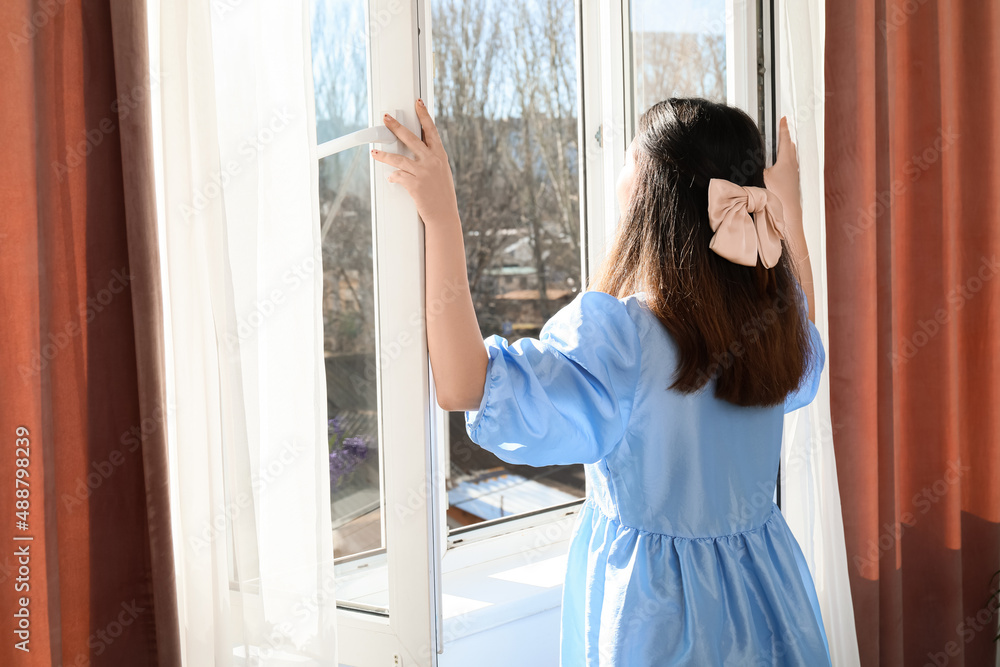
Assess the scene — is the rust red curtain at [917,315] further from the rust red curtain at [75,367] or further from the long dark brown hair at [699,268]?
the rust red curtain at [75,367]

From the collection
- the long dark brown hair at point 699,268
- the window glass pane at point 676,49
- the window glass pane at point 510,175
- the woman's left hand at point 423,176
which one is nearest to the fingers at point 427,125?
the woman's left hand at point 423,176

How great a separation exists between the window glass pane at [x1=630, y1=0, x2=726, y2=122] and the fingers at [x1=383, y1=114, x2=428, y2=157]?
0.88m

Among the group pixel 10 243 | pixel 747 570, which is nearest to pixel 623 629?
pixel 747 570

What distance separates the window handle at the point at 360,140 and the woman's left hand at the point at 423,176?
0.04 feet

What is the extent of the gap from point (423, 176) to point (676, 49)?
976 millimetres

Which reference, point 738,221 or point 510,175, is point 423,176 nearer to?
point 738,221

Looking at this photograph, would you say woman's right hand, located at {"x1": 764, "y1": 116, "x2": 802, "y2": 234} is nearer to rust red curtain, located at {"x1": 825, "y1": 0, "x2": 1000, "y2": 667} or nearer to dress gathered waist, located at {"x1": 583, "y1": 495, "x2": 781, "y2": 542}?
rust red curtain, located at {"x1": 825, "y1": 0, "x2": 1000, "y2": 667}

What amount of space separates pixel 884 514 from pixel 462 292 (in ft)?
3.80

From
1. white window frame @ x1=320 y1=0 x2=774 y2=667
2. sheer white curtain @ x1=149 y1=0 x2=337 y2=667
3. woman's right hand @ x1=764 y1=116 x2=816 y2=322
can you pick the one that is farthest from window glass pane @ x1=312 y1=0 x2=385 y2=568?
woman's right hand @ x1=764 y1=116 x2=816 y2=322

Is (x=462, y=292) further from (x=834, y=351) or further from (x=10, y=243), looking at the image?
(x=834, y=351)

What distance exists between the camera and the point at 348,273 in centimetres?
116

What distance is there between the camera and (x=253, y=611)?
97cm

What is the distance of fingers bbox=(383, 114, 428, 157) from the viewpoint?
38.8 inches

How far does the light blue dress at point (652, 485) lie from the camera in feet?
2.93
